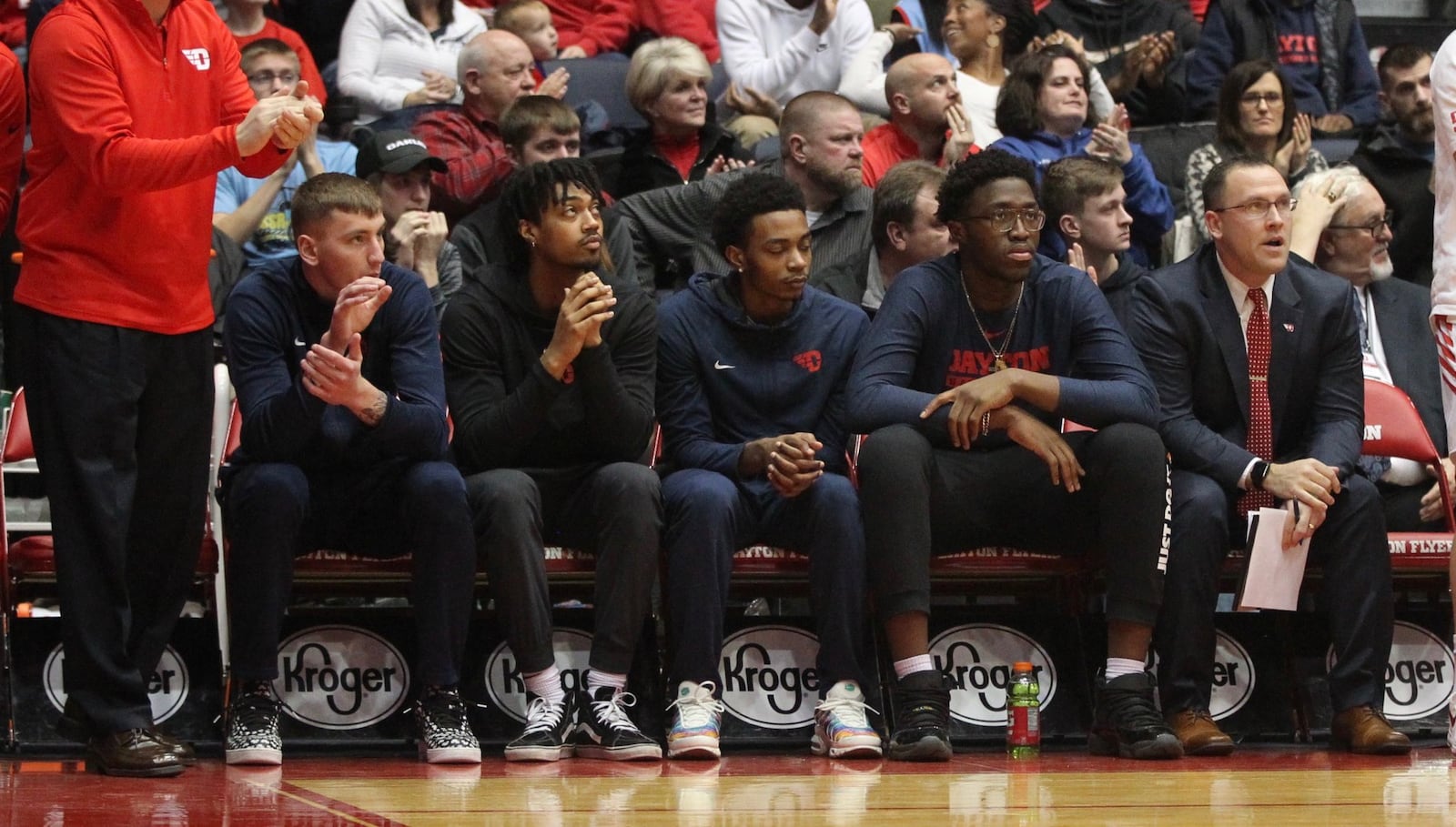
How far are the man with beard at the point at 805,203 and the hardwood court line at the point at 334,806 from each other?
3367 millimetres

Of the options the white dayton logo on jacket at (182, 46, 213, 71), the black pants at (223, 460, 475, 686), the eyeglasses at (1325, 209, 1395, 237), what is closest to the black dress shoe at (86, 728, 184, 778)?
the black pants at (223, 460, 475, 686)

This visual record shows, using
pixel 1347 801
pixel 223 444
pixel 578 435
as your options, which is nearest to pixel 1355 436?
pixel 1347 801

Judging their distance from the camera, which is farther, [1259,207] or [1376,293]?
[1376,293]

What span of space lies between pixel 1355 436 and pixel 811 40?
4160mm

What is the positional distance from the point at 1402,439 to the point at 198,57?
161 inches

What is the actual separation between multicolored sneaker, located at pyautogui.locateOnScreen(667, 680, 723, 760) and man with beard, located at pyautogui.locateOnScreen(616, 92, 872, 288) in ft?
8.11

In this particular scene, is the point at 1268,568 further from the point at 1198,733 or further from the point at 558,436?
the point at 558,436

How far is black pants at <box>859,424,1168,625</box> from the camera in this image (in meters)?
5.66

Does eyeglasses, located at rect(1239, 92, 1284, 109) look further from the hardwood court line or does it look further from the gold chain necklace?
the hardwood court line

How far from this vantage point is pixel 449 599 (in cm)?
548

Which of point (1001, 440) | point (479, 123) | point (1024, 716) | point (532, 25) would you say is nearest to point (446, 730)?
point (1024, 716)

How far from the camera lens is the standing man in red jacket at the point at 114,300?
483 centimetres

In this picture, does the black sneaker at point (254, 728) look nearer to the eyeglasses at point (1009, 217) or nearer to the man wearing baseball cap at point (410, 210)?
the man wearing baseball cap at point (410, 210)

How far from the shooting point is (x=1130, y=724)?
559 cm
